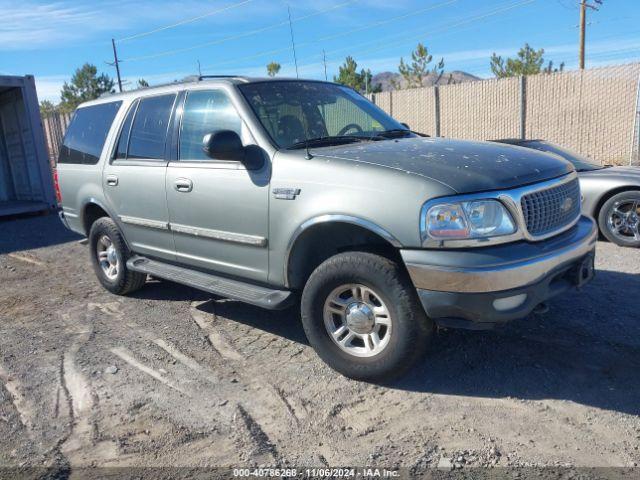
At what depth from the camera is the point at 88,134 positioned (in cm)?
587

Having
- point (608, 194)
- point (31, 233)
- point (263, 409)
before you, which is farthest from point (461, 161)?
point (31, 233)

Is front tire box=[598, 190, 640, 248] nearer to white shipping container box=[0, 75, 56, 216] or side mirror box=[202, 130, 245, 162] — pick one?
side mirror box=[202, 130, 245, 162]

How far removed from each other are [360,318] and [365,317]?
35mm

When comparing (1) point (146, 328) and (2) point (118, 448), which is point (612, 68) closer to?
(1) point (146, 328)

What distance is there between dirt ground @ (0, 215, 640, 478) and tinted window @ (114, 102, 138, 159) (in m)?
1.55

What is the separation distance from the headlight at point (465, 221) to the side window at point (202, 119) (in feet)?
5.74

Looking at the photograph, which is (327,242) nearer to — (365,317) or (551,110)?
(365,317)

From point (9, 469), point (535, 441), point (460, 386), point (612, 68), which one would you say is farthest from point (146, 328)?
point (612, 68)

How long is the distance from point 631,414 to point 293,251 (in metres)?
2.20

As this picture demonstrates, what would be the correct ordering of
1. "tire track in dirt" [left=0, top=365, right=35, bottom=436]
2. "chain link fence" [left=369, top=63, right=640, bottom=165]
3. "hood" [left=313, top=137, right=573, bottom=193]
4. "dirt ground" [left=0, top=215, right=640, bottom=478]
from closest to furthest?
"dirt ground" [left=0, top=215, right=640, bottom=478] < "hood" [left=313, top=137, right=573, bottom=193] < "tire track in dirt" [left=0, top=365, right=35, bottom=436] < "chain link fence" [left=369, top=63, right=640, bottom=165]

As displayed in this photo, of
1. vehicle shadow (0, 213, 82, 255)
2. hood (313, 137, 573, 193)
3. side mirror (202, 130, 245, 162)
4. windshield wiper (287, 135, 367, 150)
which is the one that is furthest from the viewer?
vehicle shadow (0, 213, 82, 255)

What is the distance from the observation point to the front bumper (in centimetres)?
298

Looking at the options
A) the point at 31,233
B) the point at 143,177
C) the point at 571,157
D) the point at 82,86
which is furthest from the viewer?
the point at 82,86

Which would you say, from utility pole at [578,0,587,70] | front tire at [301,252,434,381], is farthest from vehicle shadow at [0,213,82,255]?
utility pole at [578,0,587,70]
